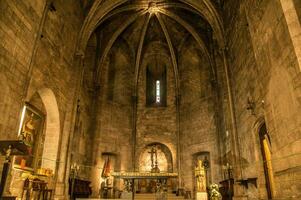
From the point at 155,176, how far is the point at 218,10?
9.90m

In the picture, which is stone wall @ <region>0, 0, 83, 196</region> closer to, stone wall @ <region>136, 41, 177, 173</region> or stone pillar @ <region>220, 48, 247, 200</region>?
stone wall @ <region>136, 41, 177, 173</region>

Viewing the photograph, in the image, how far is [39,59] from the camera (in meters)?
10.7

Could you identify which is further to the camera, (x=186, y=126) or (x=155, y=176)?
(x=186, y=126)

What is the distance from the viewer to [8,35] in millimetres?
8578

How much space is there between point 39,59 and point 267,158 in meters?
9.86

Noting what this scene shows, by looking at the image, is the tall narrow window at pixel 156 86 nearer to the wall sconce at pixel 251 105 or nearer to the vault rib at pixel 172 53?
the vault rib at pixel 172 53

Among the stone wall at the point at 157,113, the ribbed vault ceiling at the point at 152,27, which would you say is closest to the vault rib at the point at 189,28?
the ribbed vault ceiling at the point at 152,27

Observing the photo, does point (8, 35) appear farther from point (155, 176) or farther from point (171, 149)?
point (171, 149)

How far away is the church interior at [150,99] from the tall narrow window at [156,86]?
0.09m

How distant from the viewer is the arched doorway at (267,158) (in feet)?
29.7

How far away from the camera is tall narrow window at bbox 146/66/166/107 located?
2020 centimetres

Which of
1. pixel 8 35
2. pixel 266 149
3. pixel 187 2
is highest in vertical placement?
pixel 187 2

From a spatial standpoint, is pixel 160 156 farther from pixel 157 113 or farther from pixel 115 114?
pixel 115 114

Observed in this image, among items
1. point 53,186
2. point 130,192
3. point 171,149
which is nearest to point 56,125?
point 53,186
